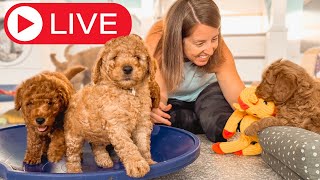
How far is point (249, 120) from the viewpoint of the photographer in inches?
42.8

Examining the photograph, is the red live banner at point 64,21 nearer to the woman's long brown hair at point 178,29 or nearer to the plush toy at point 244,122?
the woman's long brown hair at point 178,29

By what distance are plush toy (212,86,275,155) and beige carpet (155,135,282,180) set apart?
0.06 feet

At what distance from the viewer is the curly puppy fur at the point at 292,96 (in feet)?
3.15

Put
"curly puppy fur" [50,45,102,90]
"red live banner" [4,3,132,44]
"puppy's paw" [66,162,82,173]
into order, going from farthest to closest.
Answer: "curly puppy fur" [50,45,102,90] → "red live banner" [4,3,132,44] → "puppy's paw" [66,162,82,173]

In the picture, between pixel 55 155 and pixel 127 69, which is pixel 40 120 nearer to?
pixel 55 155

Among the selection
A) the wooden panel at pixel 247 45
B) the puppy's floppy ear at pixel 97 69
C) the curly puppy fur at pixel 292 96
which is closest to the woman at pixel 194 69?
the curly puppy fur at pixel 292 96

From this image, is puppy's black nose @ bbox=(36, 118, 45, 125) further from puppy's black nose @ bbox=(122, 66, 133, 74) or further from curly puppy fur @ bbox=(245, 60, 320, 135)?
curly puppy fur @ bbox=(245, 60, 320, 135)

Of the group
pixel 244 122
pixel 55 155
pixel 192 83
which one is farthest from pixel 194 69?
pixel 55 155

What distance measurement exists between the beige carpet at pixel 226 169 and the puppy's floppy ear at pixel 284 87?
18 centimetres

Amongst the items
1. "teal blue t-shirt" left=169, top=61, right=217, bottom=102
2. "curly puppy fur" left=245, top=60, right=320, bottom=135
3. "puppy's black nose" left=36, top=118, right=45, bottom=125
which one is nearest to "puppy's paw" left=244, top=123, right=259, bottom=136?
"curly puppy fur" left=245, top=60, right=320, bottom=135

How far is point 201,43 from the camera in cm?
118

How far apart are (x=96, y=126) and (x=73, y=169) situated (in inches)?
4.4

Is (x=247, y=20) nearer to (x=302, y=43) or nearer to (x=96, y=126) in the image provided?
(x=302, y=43)

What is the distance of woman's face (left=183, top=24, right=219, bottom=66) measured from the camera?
1156mm
